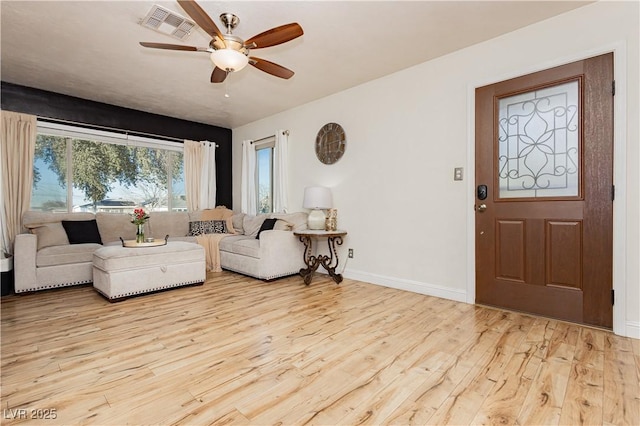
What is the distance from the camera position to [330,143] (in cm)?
437

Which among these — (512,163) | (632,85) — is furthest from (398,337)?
(632,85)

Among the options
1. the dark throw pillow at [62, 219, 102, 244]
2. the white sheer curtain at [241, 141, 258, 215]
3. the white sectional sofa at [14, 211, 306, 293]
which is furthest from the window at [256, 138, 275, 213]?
the dark throw pillow at [62, 219, 102, 244]

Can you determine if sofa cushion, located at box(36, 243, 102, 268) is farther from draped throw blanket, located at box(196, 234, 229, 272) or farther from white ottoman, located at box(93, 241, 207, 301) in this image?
draped throw blanket, located at box(196, 234, 229, 272)

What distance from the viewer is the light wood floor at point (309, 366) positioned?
142 centimetres

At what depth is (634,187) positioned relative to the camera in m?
2.24

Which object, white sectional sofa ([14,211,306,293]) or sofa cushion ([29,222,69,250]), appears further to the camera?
sofa cushion ([29,222,69,250])

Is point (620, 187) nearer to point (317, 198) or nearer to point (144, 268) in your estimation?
point (317, 198)

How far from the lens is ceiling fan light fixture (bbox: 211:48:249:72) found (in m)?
2.23

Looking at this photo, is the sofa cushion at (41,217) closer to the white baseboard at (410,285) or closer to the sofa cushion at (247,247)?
the sofa cushion at (247,247)

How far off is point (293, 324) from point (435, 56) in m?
3.01

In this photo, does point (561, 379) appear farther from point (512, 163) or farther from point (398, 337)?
point (512, 163)

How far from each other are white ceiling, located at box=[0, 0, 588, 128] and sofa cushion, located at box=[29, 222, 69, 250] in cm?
181

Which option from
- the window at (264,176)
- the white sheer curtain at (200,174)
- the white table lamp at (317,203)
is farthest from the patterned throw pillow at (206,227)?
the white table lamp at (317,203)

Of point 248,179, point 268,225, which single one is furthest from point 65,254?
point 248,179
